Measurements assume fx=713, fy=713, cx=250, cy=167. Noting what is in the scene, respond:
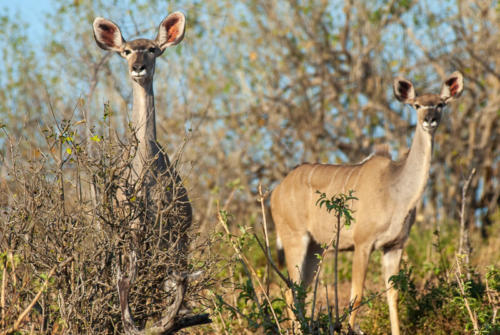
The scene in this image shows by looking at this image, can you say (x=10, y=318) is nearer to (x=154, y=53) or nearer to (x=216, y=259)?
(x=216, y=259)

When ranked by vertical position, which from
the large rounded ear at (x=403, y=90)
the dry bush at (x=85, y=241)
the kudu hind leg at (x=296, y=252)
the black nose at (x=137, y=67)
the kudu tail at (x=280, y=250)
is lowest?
the dry bush at (x=85, y=241)

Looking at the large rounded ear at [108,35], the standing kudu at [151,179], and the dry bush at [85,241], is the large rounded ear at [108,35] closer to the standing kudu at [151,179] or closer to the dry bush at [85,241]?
the standing kudu at [151,179]

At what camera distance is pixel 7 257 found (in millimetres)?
3236

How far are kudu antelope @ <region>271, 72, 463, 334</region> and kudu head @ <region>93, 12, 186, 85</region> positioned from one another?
1.74 meters

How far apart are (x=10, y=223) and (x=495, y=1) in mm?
7856

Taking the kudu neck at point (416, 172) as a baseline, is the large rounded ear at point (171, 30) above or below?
above

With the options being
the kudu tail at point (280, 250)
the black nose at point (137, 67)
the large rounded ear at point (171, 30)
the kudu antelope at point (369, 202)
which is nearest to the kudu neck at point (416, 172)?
the kudu antelope at point (369, 202)

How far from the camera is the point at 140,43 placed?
4953 millimetres

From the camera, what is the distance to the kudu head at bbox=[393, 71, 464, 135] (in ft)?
17.5

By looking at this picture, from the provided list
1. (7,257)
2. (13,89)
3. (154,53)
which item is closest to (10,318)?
(7,257)

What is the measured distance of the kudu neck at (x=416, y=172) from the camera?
17.7 ft

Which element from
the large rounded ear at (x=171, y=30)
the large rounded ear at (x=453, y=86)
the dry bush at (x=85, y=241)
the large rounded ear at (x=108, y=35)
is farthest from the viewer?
the large rounded ear at (x=453, y=86)

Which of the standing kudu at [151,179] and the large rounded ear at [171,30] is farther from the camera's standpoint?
the large rounded ear at [171,30]

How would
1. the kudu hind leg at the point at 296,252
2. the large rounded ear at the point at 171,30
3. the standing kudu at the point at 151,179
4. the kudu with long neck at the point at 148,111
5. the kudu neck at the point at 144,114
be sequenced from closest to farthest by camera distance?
the standing kudu at the point at 151,179
the kudu with long neck at the point at 148,111
the kudu neck at the point at 144,114
the large rounded ear at the point at 171,30
the kudu hind leg at the point at 296,252
